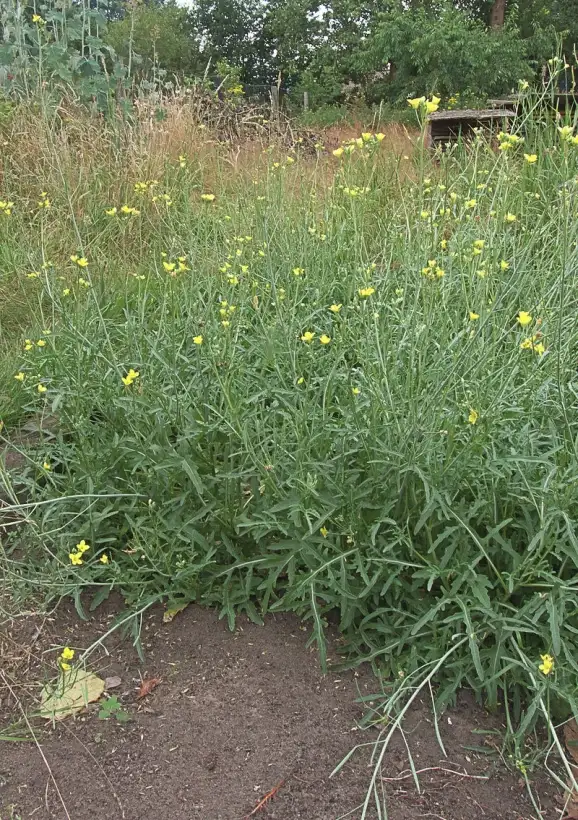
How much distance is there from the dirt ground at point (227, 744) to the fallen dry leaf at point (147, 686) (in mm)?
13

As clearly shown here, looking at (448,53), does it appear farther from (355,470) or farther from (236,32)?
(355,470)

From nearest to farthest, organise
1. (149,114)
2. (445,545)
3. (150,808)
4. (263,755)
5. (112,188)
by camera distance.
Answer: (150,808) < (263,755) < (445,545) < (112,188) < (149,114)

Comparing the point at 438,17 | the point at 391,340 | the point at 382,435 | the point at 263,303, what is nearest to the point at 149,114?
the point at 263,303

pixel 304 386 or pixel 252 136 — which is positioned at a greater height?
pixel 252 136

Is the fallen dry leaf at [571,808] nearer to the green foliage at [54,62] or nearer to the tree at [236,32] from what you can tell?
the green foliage at [54,62]

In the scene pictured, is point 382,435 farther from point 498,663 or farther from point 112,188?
point 112,188

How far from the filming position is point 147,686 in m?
1.78

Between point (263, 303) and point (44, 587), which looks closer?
point (44, 587)

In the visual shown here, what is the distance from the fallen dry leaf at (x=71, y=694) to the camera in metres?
1.66

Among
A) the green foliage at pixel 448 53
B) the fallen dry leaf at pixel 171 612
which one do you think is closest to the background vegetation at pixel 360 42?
the green foliage at pixel 448 53

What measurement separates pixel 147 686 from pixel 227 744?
282mm

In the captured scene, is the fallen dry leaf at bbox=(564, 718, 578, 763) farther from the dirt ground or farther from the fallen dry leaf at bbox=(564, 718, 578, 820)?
the dirt ground

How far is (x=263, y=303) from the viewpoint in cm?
251

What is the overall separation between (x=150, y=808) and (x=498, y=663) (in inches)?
34.0
